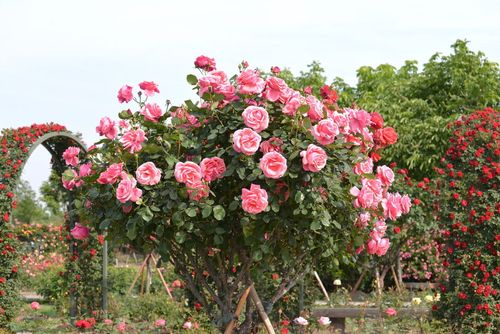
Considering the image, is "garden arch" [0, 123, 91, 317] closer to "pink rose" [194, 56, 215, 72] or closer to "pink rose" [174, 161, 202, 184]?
"pink rose" [194, 56, 215, 72]

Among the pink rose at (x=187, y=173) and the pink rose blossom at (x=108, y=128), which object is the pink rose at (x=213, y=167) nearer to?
the pink rose at (x=187, y=173)

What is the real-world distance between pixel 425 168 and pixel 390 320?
918cm

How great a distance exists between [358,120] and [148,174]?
1225 mm

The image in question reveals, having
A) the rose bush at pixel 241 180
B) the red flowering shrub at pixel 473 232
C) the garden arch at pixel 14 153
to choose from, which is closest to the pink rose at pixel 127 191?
the rose bush at pixel 241 180

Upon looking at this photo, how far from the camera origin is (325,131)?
393 cm

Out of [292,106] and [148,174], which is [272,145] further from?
[148,174]

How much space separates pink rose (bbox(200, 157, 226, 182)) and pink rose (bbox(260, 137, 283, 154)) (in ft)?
0.75

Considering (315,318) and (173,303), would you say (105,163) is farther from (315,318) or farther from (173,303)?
(173,303)

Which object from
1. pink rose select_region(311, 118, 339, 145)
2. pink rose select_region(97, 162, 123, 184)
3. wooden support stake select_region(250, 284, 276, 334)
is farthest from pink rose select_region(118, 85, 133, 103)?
wooden support stake select_region(250, 284, 276, 334)

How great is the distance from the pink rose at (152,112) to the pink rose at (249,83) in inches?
20.2

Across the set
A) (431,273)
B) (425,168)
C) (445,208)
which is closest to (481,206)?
(445,208)

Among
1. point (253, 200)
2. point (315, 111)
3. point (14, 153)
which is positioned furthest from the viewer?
point (14, 153)

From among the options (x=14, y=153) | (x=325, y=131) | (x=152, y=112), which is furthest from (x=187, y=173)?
(x=14, y=153)

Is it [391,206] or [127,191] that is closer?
[127,191]
